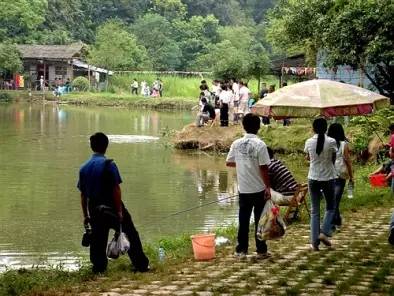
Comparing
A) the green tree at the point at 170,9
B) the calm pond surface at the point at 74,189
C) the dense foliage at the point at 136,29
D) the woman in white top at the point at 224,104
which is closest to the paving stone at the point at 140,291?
the calm pond surface at the point at 74,189

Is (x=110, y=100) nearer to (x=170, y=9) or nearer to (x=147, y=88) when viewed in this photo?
(x=147, y=88)

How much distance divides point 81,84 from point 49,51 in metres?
4.29

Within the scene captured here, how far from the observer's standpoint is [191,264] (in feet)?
26.7

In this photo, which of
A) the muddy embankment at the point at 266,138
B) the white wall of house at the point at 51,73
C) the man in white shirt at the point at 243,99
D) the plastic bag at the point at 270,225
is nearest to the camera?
the plastic bag at the point at 270,225

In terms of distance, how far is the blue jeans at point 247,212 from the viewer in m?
7.95

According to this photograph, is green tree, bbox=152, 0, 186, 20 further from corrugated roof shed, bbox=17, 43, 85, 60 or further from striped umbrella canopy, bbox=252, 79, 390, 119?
striped umbrella canopy, bbox=252, 79, 390, 119

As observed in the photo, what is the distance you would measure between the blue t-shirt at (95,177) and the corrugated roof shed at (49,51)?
4958 cm

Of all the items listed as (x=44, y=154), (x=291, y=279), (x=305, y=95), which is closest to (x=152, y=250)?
(x=291, y=279)

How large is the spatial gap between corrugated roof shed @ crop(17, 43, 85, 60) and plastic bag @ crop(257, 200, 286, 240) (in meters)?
49.5

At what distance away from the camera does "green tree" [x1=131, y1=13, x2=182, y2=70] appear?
214 ft

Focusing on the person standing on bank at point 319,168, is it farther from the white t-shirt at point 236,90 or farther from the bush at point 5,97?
the bush at point 5,97

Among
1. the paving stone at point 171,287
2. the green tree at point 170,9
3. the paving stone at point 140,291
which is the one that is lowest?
the paving stone at point 140,291

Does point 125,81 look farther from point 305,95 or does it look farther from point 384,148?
point 305,95

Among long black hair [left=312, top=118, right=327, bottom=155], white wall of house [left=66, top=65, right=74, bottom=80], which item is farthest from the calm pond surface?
white wall of house [left=66, top=65, right=74, bottom=80]
